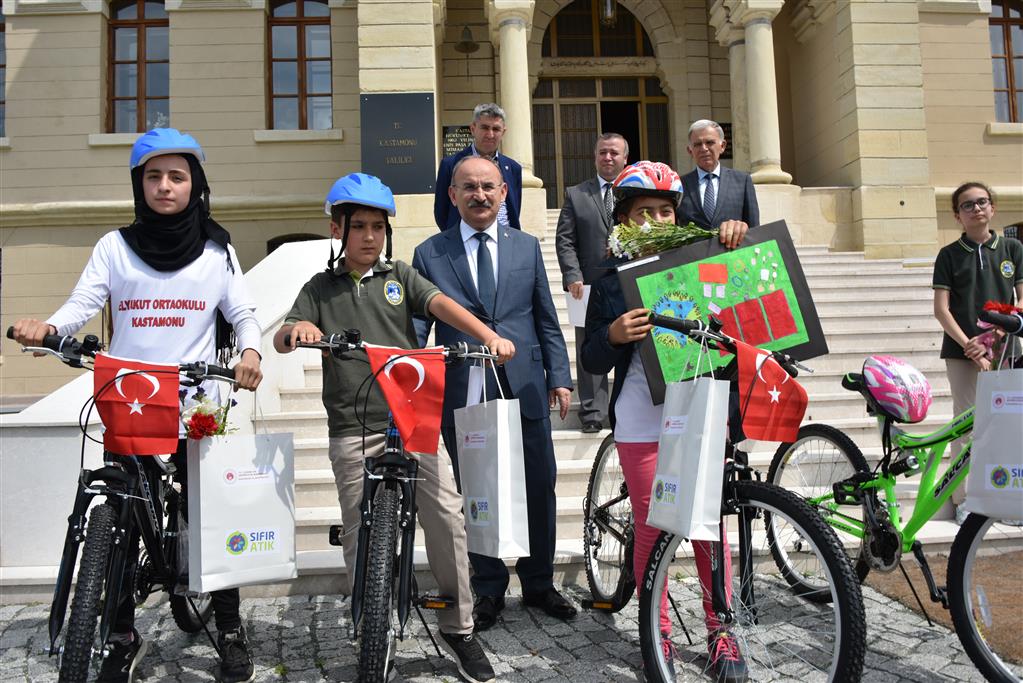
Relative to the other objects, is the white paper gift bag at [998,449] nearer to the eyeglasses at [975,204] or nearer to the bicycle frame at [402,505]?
the bicycle frame at [402,505]

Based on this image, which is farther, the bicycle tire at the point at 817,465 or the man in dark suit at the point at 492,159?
the man in dark suit at the point at 492,159

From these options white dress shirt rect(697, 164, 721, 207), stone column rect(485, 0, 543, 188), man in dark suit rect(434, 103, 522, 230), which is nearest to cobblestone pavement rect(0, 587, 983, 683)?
white dress shirt rect(697, 164, 721, 207)

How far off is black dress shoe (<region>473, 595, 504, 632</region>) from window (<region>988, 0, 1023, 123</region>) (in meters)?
Answer: 16.7

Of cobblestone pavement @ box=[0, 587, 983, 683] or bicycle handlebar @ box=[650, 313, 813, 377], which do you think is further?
cobblestone pavement @ box=[0, 587, 983, 683]

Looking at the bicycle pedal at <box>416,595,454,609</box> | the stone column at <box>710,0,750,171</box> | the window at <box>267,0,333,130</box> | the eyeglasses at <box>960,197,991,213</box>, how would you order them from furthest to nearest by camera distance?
the window at <box>267,0,333,130</box> → the stone column at <box>710,0,750,171</box> → the eyeglasses at <box>960,197,991,213</box> → the bicycle pedal at <box>416,595,454,609</box>

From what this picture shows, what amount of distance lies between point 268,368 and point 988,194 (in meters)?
5.13

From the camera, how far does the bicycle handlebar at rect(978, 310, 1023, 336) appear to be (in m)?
2.82

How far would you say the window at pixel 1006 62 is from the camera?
1614 centimetres

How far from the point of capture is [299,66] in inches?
605

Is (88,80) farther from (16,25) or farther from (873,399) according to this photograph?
(873,399)

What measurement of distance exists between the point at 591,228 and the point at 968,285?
242 centimetres

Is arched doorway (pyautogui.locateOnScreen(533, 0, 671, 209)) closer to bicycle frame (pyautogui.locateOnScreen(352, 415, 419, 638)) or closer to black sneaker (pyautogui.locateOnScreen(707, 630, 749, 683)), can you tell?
bicycle frame (pyautogui.locateOnScreen(352, 415, 419, 638))

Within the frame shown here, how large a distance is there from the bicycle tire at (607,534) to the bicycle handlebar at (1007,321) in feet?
5.15

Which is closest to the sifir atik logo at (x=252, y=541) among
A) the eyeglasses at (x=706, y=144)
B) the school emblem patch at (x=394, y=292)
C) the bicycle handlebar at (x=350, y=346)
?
the bicycle handlebar at (x=350, y=346)
